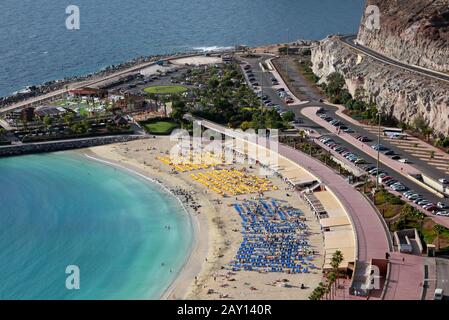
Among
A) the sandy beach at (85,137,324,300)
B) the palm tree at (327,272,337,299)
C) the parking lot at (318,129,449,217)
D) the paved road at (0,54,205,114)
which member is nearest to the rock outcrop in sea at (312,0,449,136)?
the parking lot at (318,129,449,217)

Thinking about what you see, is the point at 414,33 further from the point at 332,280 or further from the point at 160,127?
the point at 332,280

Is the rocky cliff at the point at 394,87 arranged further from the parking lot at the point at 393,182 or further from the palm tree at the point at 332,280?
the palm tree at the point at 332,280

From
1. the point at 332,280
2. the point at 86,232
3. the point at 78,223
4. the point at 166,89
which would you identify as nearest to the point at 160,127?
the point at 166,89

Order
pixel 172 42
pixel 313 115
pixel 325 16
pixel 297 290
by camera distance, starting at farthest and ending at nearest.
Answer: pixel 325 16 → pixel 172 42 → pixel 313 115 → pixel 297 290

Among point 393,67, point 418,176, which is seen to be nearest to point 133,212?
point 418,176

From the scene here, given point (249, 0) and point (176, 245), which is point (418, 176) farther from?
point (249, 0)

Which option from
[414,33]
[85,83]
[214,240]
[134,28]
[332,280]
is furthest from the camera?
[134,28]
